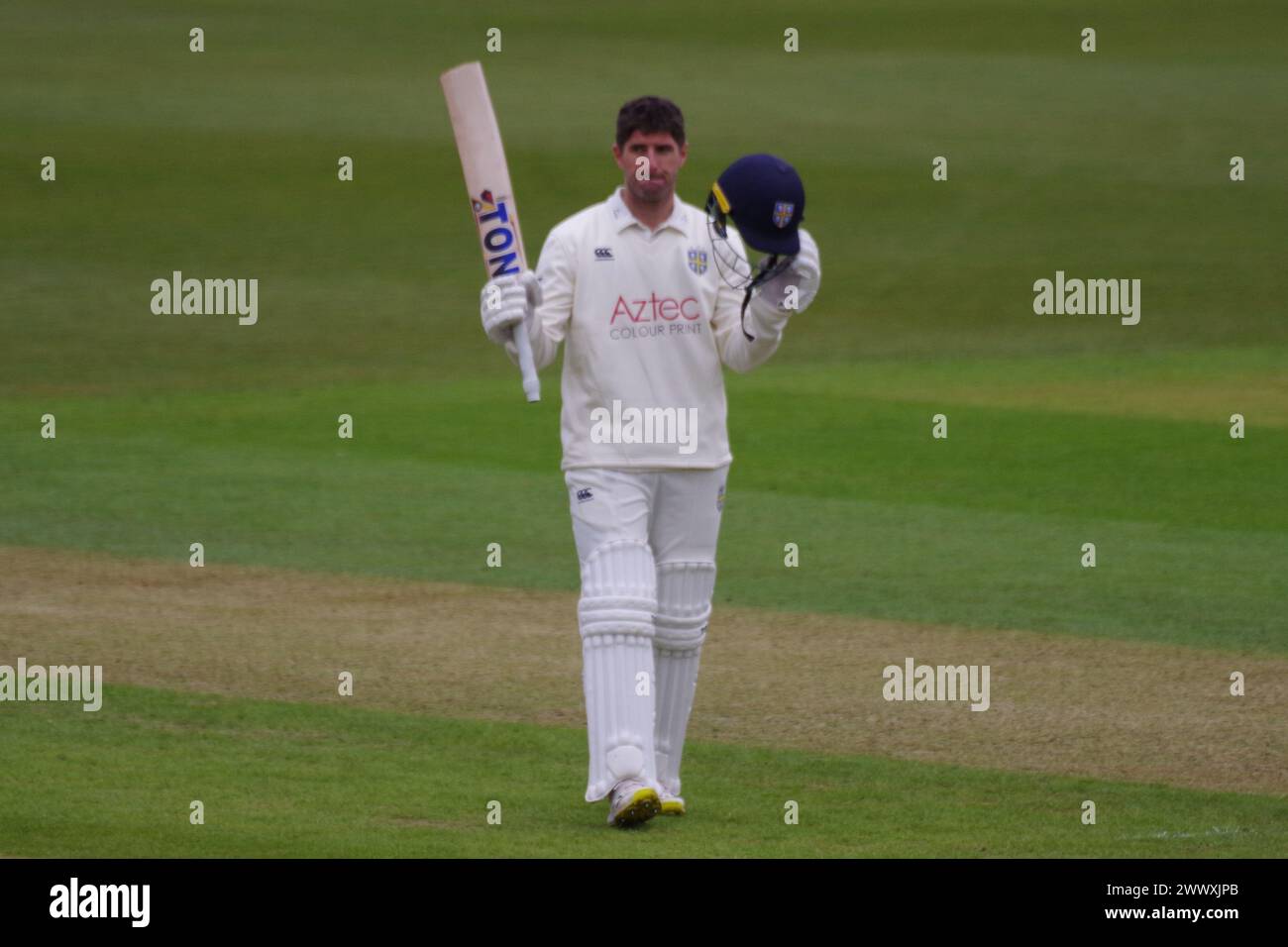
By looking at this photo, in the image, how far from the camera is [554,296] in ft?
21.9

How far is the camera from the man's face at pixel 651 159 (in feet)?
21.6

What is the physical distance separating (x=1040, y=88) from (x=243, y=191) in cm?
1130

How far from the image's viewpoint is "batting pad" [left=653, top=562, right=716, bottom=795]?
22.2 ft

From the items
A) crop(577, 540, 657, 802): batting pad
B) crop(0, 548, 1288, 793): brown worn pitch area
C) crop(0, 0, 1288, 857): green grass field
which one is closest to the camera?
crop(577, 540, 657, 802): batting pad

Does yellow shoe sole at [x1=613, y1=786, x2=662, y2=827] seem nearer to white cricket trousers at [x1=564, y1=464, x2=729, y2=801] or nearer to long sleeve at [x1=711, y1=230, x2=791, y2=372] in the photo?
white cricket trousers at [x1=564, y1=464, x2=729, y2=801]

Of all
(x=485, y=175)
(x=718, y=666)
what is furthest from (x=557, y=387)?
(x=485, y=175)

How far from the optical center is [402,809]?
6676 mm

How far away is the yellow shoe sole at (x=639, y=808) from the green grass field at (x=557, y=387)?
3.3 inches

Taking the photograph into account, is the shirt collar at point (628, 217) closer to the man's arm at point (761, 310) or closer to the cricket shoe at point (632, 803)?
the man's arm at point (761, 310)

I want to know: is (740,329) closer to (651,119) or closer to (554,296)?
(554,296)

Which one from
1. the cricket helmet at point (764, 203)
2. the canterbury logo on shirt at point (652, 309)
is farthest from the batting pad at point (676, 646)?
the cricket helmet at point (764, 203)

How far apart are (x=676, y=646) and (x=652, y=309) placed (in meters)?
1.07

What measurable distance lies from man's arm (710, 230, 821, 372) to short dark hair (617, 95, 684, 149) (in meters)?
0.39

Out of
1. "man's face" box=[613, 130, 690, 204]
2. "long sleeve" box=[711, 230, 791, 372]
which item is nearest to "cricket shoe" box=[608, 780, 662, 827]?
"long sleeve" box=[711, 230, 791, 372]
